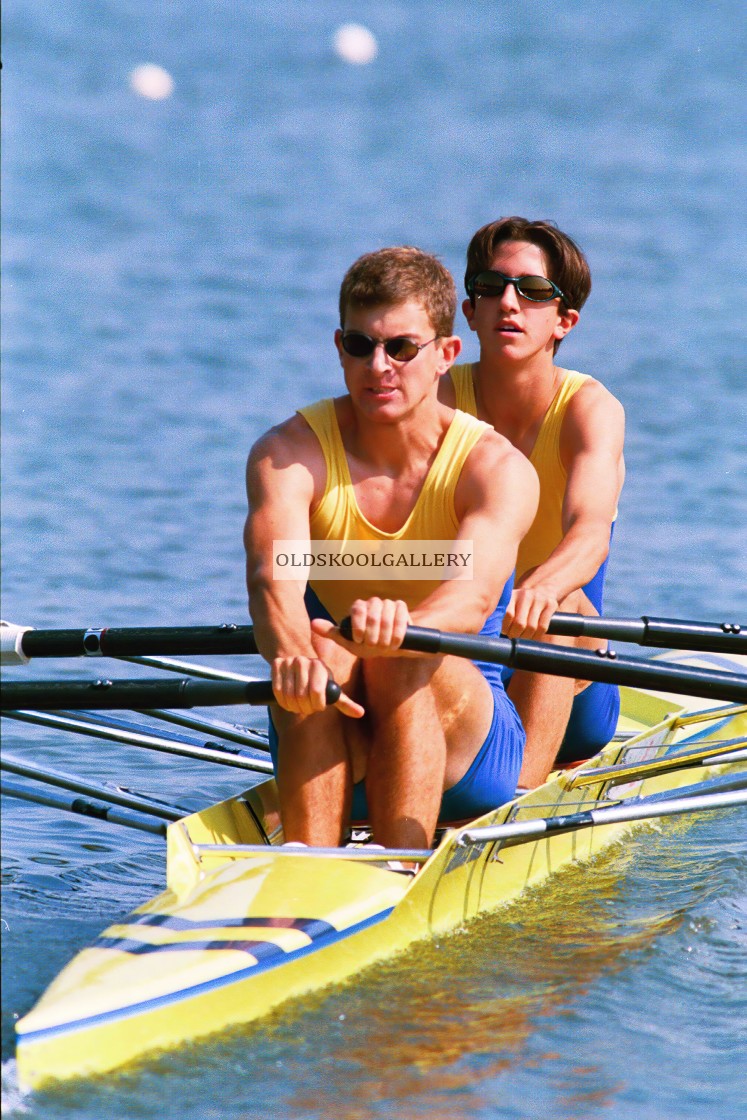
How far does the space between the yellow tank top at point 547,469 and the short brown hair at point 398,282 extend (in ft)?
3.21

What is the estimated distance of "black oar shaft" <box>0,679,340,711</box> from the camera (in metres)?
3.15

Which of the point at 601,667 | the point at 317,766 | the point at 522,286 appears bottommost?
the point at 317,766

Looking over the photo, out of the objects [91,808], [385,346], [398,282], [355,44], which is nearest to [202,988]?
[91,808]

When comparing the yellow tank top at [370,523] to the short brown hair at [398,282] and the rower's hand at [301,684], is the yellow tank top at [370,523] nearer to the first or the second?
the short brown hair at [398,282]

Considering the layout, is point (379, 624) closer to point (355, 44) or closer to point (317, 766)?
point (317, 766)

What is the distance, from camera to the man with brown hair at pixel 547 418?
411 cm

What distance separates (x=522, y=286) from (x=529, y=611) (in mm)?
1032

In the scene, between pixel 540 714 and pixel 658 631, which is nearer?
pixel 658 631

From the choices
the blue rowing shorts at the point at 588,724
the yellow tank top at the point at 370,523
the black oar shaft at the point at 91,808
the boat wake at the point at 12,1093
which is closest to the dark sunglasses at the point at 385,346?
the yellow tank top at the point at 370,523

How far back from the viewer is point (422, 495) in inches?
138

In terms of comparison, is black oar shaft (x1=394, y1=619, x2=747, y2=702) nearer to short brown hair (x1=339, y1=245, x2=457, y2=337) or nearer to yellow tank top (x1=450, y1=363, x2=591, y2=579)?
short brown hair (x1=339, y1=245, x2=457, y2=337)

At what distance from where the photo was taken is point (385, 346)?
11.1 feet

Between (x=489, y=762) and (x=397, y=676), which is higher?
(x=397, y=676)

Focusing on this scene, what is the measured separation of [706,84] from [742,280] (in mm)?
5120
